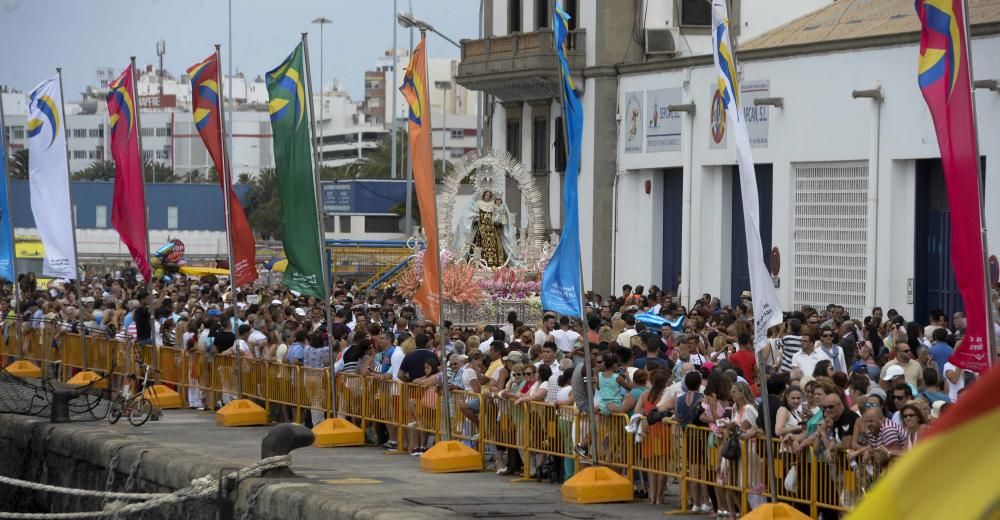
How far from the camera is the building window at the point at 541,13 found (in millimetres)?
44188

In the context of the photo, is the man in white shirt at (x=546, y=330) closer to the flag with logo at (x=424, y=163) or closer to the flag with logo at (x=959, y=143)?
the flag with logo at (x=424, y=163)

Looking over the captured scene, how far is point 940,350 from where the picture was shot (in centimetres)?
1753

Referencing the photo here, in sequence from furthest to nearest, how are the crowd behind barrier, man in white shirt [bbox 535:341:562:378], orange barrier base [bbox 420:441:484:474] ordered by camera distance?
1. orange barrier base [bbox 420:441:484:474]
2. man in white shirt [bbox 535:341:562:378]
3. the crowd behind barrier

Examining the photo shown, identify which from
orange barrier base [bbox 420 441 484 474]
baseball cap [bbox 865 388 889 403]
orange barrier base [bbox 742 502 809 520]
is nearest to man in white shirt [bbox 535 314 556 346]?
orange barrier base [bbox 420 441 484 474]

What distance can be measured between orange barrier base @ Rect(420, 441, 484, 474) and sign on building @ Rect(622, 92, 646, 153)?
2299 centimetres

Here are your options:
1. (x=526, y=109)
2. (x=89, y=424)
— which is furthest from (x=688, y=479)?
(x=526, y=109)

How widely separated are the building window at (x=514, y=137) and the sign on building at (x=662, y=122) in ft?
23.9

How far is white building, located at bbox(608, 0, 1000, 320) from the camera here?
99.4ft

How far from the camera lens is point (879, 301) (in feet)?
102

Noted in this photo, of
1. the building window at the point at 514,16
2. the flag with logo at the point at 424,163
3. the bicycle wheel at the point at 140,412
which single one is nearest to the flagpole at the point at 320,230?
the flag with logo at the point at 424,163

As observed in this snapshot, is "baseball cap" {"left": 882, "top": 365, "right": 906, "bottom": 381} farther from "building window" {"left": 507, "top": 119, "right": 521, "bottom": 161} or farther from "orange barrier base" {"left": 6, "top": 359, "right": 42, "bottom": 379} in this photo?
"building window" {"left": 507, "top": 119, "right": 521, "bottom": 161}

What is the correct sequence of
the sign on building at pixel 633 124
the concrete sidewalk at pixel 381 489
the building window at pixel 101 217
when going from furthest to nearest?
the building window at pixel 101 217 < the sign on building at pixel 633 124 < the concrete sidewalk at pixel 381 489

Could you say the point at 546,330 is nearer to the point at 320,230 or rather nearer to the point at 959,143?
the point at 320,230

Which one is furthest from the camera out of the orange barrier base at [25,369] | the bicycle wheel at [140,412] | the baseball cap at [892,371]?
the orange barrier base at [25,369]
